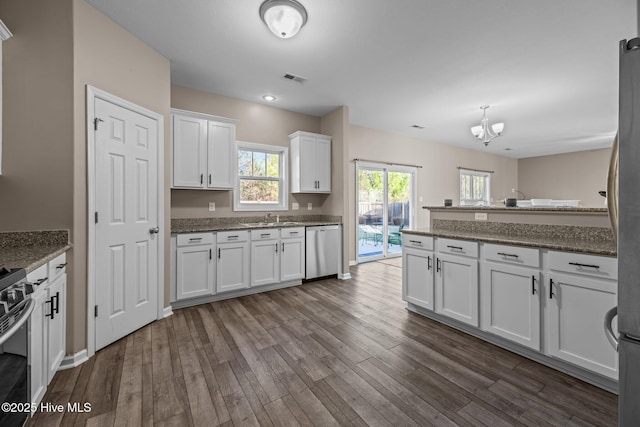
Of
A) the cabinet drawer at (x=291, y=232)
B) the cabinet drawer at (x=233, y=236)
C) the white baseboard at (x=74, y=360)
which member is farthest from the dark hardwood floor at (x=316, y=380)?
the cabinet drawer at (x=291, y=232)

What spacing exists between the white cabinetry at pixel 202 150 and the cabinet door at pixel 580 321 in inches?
137

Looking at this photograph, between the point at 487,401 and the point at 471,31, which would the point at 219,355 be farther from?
the point at 471,31

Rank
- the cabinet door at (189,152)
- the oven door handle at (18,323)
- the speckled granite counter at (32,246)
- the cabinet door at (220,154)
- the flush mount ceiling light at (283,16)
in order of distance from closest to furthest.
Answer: the oven door handle at (18,323), the speckled granite counter at (32,246), the flush mount ceiling light at (283,16), the cabinet door at (189,152), the cabinet door at (220,154)

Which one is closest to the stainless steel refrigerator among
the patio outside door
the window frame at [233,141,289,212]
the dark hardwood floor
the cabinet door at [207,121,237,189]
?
the dark hardwood floor

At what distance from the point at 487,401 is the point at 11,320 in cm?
239

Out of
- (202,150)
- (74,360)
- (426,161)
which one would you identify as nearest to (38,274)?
(74,360)

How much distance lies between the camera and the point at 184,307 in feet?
10.3

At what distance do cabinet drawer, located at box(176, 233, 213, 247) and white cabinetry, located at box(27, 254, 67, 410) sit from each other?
1.14 meters

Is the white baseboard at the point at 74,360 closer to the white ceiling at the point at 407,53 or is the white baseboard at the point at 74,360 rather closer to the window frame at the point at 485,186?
the white ceiling at the point at 407,53

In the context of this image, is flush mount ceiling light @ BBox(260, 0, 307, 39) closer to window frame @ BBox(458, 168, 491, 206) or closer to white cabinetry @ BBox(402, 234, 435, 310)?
white cabinetry @ BBox(402, 234, 435, 310)

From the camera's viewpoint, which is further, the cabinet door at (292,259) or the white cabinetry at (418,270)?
the cabinet door at (292,259)

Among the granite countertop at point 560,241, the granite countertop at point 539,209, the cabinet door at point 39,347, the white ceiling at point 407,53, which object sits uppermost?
the white ceiling at point 407,53

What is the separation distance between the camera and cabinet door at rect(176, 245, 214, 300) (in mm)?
3076

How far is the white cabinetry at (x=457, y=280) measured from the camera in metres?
2.36
